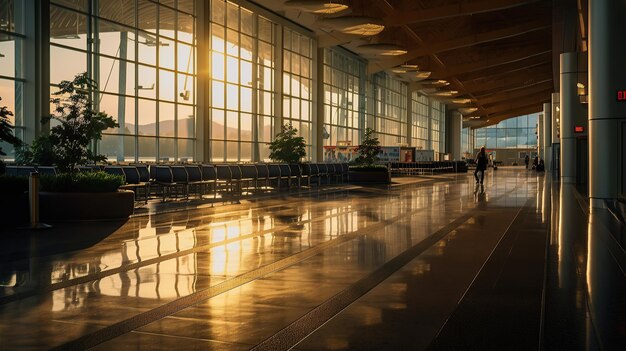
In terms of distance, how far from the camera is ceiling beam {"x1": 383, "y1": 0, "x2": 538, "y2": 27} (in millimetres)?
32844

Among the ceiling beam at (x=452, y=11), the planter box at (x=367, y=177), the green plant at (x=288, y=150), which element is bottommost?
the planter box at (x=367, y=177)

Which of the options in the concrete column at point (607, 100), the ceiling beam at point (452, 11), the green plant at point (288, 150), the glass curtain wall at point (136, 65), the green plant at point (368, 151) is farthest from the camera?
the green plant at point (368, 151)

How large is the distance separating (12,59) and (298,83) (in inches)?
809

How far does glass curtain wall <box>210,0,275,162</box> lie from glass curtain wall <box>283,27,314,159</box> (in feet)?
5.38

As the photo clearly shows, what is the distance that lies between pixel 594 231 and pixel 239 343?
8318mm

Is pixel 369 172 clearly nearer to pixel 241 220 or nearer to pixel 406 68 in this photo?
pixel 406 68

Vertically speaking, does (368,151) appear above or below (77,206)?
above

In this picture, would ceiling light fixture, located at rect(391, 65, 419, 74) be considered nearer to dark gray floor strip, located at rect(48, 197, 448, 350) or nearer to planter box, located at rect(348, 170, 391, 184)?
planter box, located at rect(348, 170, 391, 184)

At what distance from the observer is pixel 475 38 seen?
42.8 metres

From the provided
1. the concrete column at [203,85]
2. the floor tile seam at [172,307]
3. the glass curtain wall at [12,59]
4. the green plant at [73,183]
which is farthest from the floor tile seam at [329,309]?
the concrete column at [203,85]

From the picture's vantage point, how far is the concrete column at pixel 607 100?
15117 mm

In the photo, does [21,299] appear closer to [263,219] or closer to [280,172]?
[263,219]

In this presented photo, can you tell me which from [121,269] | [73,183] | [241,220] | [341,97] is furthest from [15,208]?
[341,97]

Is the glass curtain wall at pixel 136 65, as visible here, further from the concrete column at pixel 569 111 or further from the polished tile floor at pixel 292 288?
the concrete column at pixel 569 111
